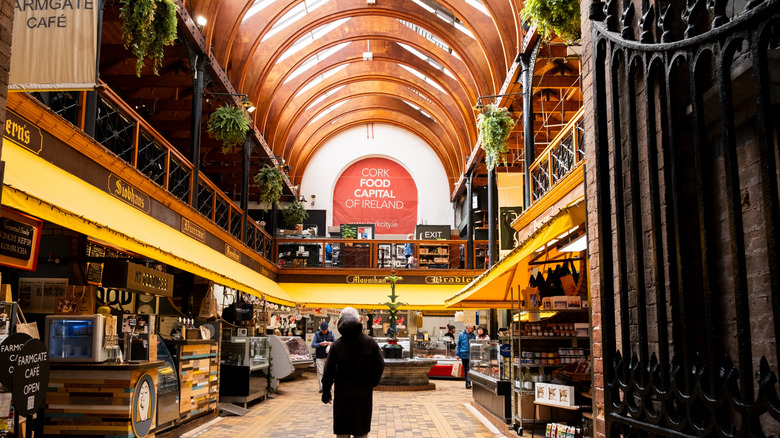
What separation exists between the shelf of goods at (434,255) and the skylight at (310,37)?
7.67 metres

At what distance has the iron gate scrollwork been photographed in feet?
6.42

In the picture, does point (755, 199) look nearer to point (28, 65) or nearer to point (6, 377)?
point (6, 377)

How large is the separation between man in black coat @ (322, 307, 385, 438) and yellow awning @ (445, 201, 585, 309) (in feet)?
6.61

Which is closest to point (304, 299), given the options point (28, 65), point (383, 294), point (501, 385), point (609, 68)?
point (383, 294)

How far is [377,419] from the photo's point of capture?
987cm

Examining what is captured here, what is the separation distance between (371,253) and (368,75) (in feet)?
22.4

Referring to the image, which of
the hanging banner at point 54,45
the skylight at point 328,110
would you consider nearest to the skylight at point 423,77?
the skylight at point 328,110

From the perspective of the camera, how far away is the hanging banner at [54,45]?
4.44m

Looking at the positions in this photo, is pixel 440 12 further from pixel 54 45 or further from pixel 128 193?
pixel 54 45

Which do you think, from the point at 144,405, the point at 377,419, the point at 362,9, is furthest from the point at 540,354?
the point at 362,9

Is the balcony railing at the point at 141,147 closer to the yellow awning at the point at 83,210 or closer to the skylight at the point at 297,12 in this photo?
the yellow awning at the point at 83,210

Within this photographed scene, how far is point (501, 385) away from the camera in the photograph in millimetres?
8836

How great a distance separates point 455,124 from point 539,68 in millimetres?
10978

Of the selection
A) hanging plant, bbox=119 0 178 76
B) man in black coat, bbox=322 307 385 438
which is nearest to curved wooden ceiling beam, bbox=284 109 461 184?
hanging plant, bbox=119 0 178 76
